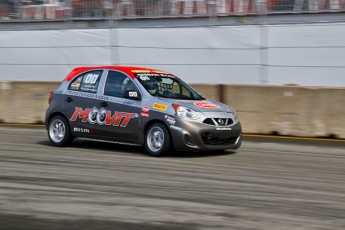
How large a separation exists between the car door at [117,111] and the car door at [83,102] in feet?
0.61

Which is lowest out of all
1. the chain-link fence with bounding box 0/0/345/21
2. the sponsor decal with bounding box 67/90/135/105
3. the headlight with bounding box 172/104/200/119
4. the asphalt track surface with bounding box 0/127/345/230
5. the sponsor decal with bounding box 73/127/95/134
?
the asphalt track surface with bounding box 0/127/345/230

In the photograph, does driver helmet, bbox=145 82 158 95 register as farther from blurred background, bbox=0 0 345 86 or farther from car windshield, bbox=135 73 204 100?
blurred background, bbox=0 0 345 86

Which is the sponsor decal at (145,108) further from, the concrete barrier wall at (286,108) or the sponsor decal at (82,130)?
the concrete barrier wall at (286,108)

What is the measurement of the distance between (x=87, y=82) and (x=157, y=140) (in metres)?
1.93

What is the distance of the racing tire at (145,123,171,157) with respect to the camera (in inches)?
411

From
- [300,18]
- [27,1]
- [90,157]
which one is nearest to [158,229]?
[90,157]

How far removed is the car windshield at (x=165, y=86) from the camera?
11.0 metres

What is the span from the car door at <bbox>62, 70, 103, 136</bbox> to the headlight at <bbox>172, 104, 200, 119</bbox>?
66.4 inches

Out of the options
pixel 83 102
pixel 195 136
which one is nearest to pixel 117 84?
pixel 83 102

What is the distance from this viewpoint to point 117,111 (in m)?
11.0

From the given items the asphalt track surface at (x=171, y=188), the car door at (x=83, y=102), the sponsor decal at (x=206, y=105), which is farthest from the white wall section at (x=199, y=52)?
the car door at (x=83, y=102)

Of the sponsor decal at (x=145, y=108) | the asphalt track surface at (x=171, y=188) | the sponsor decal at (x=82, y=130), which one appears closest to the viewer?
the asphalt track surface at (x=171, y=188)

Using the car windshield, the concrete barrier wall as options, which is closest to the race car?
the car windshield

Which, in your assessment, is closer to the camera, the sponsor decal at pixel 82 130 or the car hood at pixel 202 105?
the car hood at pixel 202 105
